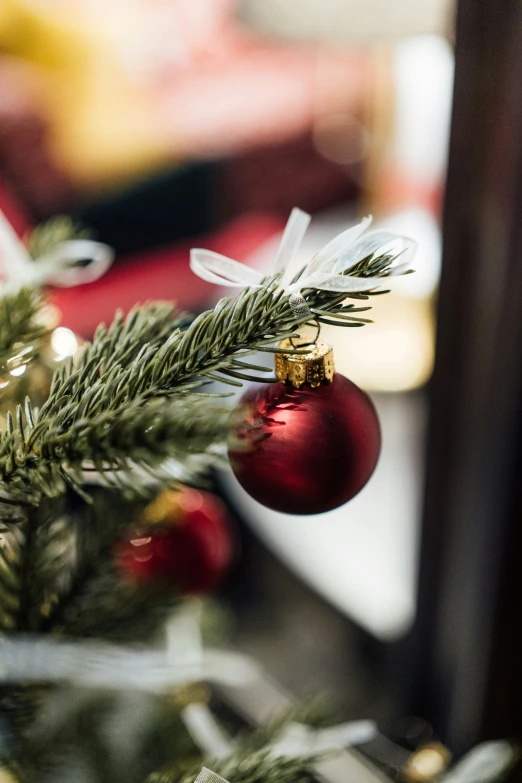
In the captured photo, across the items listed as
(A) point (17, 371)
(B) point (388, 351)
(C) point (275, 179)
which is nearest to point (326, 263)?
(A) point (17, 371)

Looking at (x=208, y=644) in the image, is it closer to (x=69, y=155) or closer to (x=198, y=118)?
(x=69, y=155)

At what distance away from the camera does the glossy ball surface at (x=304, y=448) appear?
0.28m

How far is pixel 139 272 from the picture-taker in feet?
5.65

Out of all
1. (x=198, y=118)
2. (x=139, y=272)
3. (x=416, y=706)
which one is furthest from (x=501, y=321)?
(x=198, y=118)

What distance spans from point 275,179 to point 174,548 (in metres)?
2.26

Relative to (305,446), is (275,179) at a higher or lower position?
lower

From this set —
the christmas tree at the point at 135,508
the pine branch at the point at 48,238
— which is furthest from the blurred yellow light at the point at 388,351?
the pine branch at the point at 48,238

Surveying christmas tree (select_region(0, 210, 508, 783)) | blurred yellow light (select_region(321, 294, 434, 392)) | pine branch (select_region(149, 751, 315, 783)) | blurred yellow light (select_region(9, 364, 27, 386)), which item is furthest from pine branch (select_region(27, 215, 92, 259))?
blurred yellow light (select_region(321, 294, 434, 392))

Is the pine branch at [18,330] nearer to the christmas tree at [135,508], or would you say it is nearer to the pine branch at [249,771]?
the christmas tree at [135,508]

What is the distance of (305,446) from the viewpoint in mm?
275

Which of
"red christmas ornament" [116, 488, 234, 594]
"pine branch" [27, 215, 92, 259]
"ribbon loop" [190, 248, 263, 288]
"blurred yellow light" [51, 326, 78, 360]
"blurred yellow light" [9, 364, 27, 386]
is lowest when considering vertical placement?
"red christmas ornament" [116, 488, 234, 594]

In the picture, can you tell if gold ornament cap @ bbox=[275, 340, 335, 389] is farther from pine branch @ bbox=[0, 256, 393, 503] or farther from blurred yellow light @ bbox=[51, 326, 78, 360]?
blurred yellow light @ bbox=[51, 326, 78, 360]

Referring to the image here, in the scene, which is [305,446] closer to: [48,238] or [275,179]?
[48,238]

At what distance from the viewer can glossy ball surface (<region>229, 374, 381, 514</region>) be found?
0.28m
